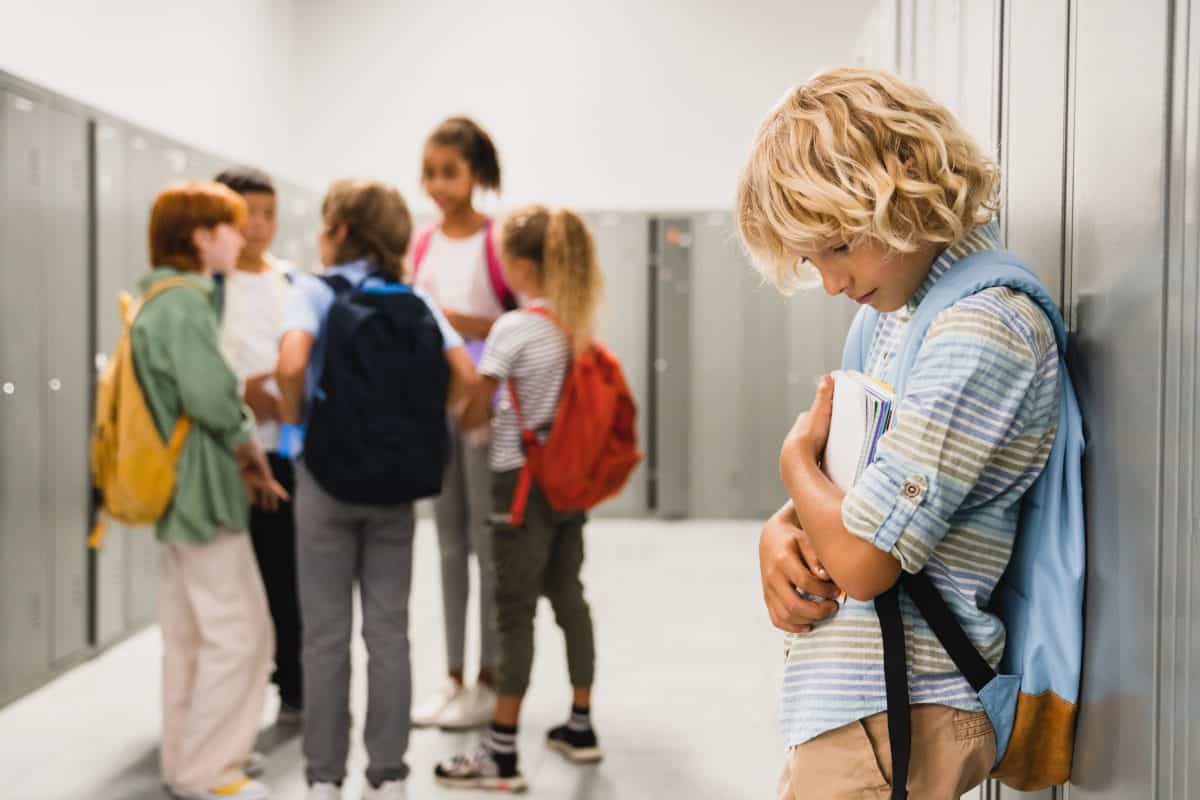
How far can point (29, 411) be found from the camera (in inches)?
146

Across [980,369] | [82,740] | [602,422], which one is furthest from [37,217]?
[980,369]

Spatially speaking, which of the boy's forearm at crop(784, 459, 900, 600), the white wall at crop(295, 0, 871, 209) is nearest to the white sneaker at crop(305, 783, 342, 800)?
the boy's forearm at crop(784, 459, 900, 600)

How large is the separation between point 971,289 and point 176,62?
5.49 metres

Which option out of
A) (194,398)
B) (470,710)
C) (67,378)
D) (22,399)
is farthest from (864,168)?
(67,378)

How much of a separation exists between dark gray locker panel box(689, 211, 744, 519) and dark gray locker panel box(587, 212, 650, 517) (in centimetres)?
33

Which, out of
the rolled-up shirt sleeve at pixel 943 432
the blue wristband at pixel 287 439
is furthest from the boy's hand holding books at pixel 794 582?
the blue wristband at pixel 287 439

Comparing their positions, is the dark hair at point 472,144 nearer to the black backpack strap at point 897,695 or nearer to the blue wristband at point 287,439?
the blue wristband at point 287,439

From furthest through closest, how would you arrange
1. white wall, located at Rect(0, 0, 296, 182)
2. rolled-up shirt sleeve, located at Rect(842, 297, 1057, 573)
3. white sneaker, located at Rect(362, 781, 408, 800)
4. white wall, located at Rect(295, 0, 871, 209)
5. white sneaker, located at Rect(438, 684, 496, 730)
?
white wall, located at Rect(295, 0, 871, 209) → white wall, located at Rect(0, 0, 296, 182) → white sneaker, located at Rect(438, 684, 496, 730) → white sneaker, located at Rect(362, 781, 408, 800) → rolled-up shirt sleeve, located at Rect(842, 297, 1057, 573)

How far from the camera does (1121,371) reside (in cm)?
116

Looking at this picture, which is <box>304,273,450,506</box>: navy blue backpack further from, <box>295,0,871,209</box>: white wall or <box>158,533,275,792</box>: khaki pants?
<box>295,0,871,209</box>: white wall

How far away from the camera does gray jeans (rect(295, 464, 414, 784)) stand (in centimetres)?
258

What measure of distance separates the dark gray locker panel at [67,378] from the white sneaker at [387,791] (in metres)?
1.80

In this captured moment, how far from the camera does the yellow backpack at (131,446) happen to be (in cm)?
270

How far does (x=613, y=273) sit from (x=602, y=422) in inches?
180
